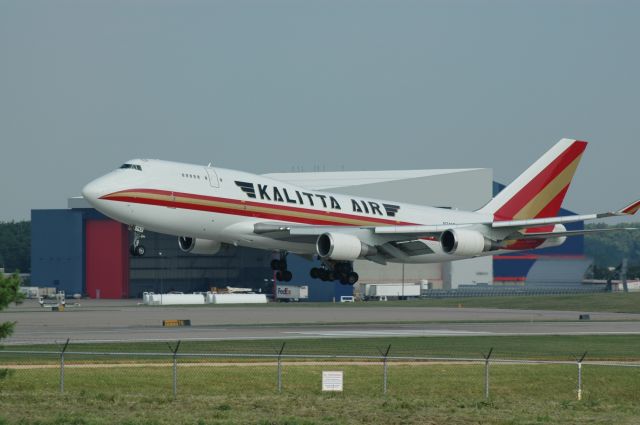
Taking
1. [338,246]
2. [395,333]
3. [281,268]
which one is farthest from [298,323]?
[338,246]

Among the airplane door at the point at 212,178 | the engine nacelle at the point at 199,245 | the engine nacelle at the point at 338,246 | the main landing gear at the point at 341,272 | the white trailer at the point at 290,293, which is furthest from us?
the white trailer at the point at 290,293

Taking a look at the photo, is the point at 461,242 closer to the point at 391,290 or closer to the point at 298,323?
the point at 298,323

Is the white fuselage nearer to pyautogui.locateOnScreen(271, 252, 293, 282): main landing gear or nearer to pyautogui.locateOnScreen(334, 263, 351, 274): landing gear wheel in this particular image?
pyautogui.locateOnScreen(334, 263, 351, 274): landing gear wheel

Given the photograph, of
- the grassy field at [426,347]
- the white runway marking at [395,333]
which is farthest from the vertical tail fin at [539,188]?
the grassy field at [426,347]

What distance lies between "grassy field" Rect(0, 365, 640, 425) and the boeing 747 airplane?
16671mm

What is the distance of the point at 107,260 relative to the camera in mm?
146000

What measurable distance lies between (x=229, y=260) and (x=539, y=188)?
7662 cm

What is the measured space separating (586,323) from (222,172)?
1354 inches

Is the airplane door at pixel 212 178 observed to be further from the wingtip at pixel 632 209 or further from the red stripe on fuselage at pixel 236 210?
the wingtip at pixel 632 209

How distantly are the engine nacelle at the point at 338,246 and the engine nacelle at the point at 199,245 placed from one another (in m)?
6.19

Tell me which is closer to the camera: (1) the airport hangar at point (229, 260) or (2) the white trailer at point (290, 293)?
(2) the white trailer at point (290, 293)

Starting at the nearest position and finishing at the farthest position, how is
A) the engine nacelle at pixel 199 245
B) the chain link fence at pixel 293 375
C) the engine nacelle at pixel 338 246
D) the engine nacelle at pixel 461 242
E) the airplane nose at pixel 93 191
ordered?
the chain link fence at pixel 293 375
the airplane nose at pixel 93 191
the engine nacelle at pixel 338 246
the engine nacelle at pixel 199 245
the engine nacelle at pixel 461 242

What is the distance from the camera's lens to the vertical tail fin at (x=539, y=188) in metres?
78.6

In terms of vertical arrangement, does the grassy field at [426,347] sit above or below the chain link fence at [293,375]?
above
